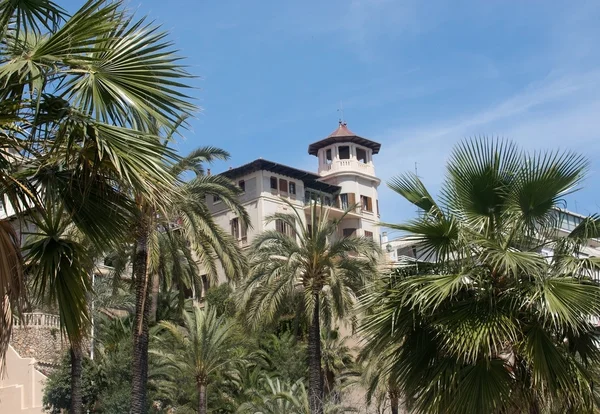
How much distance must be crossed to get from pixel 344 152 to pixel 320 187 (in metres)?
4.62

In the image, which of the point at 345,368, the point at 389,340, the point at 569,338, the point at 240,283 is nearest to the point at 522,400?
the point at 569,338

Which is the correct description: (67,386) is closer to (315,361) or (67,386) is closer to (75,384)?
(75,384)

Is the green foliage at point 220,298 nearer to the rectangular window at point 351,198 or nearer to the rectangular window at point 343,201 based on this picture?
the rectangular window at point 343,201

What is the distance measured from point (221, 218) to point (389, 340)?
1827 inches

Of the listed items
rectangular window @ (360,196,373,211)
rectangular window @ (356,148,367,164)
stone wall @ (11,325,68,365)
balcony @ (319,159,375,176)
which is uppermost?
rectangular window @ (356,148,367,164)

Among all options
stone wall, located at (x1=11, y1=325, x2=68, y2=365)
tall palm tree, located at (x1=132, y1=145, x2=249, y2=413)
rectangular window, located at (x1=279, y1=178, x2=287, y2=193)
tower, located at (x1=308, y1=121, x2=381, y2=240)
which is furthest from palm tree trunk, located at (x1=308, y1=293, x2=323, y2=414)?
tower, located at (x1=308, y1=121, x2=381, y2=240)

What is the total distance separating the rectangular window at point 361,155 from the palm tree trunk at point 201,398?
120 ft

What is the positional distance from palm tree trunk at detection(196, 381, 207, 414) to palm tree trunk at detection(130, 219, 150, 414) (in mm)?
6379

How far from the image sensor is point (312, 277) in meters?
28.0

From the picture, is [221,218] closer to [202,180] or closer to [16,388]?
[16,388]

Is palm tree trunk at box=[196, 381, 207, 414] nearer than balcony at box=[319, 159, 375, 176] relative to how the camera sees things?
Yes

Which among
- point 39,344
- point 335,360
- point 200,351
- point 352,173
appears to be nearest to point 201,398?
point 200,351

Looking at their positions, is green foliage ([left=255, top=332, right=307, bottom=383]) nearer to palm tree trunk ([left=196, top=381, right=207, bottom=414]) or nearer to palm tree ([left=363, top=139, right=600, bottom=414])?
palm tree trunk ([left=196, top=381, right=207, bottom=414])

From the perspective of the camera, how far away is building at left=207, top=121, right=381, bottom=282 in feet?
188
